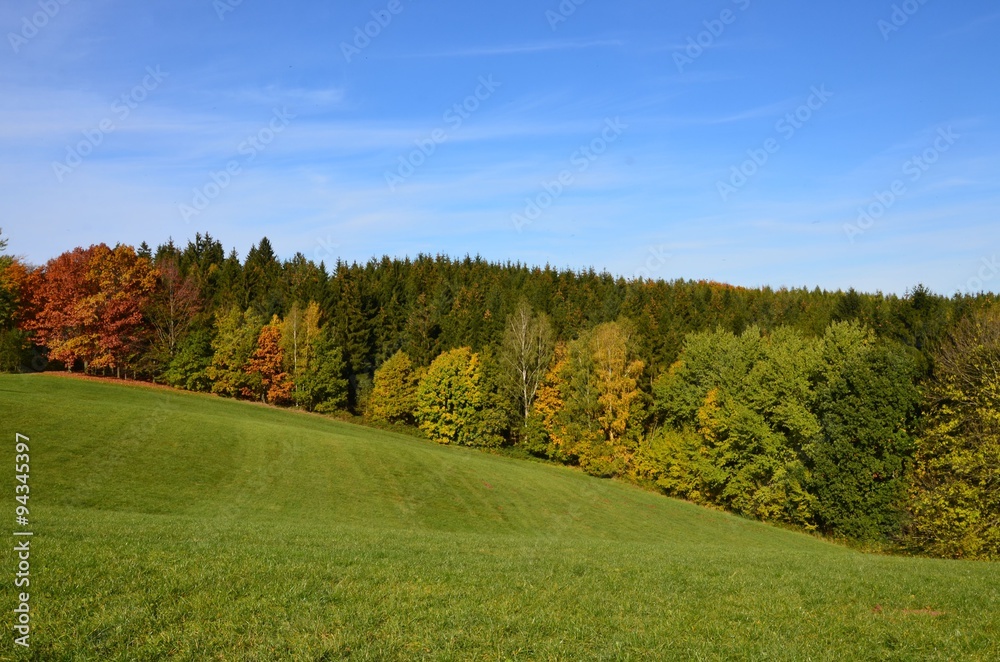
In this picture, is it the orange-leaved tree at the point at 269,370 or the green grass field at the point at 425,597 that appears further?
the orange-leaved tree at the point at 269,370

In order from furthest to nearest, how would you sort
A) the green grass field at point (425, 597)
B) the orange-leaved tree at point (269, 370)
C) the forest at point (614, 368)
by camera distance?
the orange-leaved tree at point (269, 370), the forest at point (614, 368), the green grass field at point (425, 597)

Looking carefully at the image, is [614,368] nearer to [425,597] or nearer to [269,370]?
[269,370]

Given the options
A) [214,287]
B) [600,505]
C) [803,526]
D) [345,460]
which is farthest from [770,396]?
[214,287]

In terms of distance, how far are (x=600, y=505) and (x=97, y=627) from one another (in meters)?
41.6

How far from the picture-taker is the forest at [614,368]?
158 feet

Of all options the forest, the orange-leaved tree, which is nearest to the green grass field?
the forest

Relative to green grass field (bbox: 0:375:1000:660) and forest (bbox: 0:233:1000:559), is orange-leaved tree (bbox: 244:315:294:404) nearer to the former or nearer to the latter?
forest (bbox: 0:233:1000:559)

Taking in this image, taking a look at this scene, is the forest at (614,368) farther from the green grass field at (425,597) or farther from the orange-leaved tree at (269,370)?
the green grass field at (425,597)

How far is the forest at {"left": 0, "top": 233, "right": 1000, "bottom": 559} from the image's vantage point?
48219mm

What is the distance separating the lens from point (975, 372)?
148ft

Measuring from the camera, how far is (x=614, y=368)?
7200 centimetres

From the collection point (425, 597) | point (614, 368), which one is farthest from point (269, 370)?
point (425, 597)

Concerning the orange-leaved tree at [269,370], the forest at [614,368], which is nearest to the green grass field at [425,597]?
the forest at [614,368]

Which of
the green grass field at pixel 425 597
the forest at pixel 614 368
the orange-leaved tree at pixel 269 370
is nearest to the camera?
the green grass field at pixel 425 597
